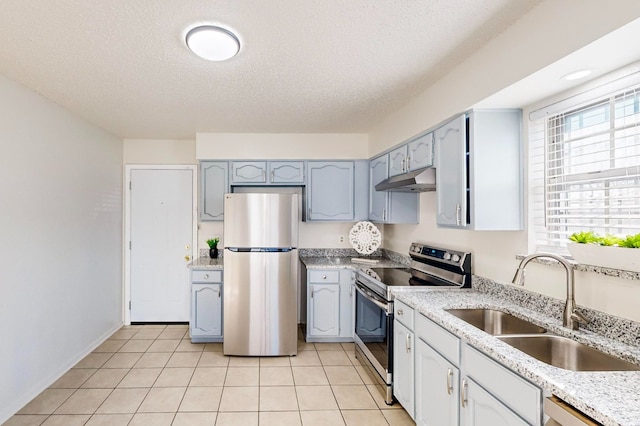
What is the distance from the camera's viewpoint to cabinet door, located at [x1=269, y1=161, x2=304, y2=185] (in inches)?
160

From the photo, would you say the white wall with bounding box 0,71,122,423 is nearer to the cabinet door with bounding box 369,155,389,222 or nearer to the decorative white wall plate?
the decorative white wall plate

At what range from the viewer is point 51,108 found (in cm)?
291

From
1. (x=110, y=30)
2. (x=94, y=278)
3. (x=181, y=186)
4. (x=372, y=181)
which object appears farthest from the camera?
(x=181, y=186)

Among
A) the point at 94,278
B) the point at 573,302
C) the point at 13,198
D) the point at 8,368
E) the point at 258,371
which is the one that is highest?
the point at 13,198

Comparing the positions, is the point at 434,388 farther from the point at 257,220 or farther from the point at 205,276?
the point at 205,276

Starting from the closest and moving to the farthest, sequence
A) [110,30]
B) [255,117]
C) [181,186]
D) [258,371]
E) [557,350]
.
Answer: [557,350] → [110,30] → [258,371] → [255,117] → [181,186]

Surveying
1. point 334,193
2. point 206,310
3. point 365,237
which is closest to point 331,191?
point 334,193

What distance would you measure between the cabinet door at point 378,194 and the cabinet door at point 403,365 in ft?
4.84

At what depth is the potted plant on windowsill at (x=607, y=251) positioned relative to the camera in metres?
1.36

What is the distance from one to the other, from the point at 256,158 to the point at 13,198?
222cm

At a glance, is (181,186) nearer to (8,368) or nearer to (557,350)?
(8,368)

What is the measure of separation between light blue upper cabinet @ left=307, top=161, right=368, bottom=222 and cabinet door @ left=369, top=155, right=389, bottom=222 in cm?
12

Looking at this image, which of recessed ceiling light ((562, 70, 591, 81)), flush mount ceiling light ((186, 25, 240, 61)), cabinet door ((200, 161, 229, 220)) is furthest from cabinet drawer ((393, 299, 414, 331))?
cabinet door ((200, 161, 229, 220))

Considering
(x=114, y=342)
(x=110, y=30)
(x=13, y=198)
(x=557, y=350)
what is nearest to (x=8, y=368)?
(x=13, y=198)
